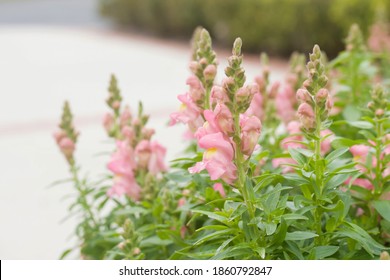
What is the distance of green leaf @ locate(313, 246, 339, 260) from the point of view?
144 cm

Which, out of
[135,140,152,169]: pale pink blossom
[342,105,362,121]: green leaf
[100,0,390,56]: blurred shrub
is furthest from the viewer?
[100,0,390,56]: blurred shrub

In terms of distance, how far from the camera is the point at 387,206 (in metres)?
1.59

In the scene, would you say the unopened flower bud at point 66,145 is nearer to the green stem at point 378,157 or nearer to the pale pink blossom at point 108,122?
the pale pink blossom at point 108,122

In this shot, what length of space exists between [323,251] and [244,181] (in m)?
0.23

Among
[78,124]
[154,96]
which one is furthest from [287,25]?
[78,124]

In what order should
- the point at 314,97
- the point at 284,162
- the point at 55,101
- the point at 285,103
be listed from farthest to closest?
1. the point at 55,101
2. the point at 285,103
3. the point at 284,162
4. the point at 314,97

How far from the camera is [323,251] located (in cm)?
145

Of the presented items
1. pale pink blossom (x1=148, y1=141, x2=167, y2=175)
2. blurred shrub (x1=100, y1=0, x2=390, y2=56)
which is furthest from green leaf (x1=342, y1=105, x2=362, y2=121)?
blurred shrub (x1=100, y1=0, x2=390, y2=56)

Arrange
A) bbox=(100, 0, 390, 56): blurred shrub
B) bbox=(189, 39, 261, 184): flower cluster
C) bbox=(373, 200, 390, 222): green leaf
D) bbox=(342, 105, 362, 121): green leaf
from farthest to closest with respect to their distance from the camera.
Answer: bbox=(100, 0, 390, 56): blurred shrub → bbox=(342, 105, 362, 121): green leaf → bbox=(373, 200, 390, 222): green leaf → bbox=(189, 39, 261, 184): flower cluster

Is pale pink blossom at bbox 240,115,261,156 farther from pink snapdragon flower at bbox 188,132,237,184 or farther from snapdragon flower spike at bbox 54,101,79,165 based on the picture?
snapdragon flower spike at bbox 54,101,79,165

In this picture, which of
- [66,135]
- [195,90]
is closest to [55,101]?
[66,135]

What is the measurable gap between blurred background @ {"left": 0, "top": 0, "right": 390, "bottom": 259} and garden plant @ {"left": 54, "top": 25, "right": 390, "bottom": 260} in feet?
5.95

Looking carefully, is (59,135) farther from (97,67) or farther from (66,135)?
(97,67)

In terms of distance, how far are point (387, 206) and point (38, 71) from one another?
914cm
